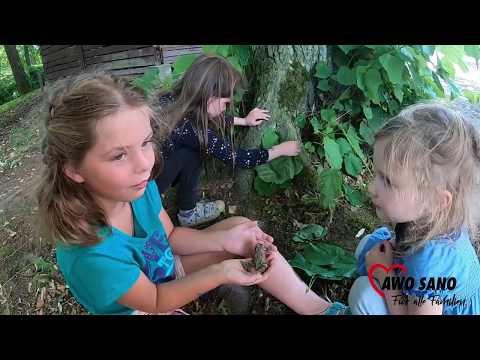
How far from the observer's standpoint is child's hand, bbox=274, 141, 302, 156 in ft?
5.05

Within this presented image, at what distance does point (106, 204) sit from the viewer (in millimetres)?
1033

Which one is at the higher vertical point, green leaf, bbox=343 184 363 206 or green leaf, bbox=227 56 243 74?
green leaf, bbox=227 56 243 74

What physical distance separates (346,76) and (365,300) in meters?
0.90

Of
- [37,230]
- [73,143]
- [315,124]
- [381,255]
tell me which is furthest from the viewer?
[315,124]

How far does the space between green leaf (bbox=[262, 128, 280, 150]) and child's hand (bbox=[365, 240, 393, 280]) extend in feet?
1.98

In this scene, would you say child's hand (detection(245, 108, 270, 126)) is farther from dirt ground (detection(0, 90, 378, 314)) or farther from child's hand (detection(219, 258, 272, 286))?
child's hand (detection(219, 258, 272, 286))

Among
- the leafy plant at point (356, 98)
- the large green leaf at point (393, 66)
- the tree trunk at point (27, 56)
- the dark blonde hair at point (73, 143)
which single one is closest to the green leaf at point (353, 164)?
the leafy plant at point (356, 98)

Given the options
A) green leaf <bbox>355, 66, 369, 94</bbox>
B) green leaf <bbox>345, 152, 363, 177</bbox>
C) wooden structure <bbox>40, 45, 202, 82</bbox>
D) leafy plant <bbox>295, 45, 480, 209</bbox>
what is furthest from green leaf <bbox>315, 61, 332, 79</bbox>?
wooden structure <bbox>40, 45, 202, 82</bbox>

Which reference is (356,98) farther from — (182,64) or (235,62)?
(182,64)

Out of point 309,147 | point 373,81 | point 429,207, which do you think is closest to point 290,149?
point 309,147

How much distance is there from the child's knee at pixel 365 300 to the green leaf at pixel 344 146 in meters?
0.56

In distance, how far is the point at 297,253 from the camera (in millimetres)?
1378

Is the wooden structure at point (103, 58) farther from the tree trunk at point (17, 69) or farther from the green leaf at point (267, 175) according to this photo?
the green leaf at point (267, 175)
